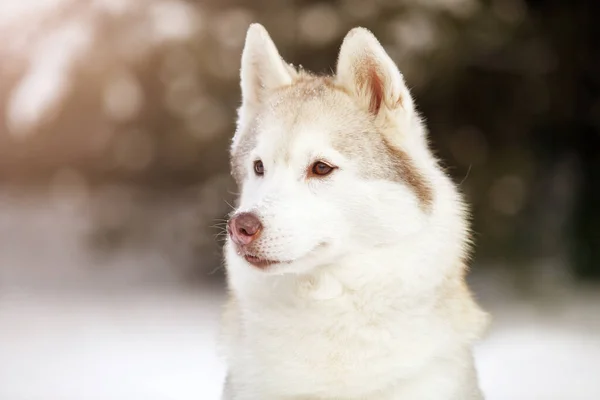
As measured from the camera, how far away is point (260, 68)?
1.71 meters

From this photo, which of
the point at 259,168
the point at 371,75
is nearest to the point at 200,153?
the point at 259,168

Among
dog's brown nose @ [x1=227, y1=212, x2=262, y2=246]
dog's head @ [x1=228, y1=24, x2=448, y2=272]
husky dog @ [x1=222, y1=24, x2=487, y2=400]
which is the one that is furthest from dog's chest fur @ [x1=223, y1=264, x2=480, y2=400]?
dog's brown nose @ [x1=227, y1=212, x2=262, y2=246]

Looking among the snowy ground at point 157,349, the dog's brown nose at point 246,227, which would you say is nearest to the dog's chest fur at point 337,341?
the dog's brown nose at point 246,227

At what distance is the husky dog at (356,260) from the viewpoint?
1.49 metres

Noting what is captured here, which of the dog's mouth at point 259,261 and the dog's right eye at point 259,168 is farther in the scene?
the dog's right eye at point 259,168

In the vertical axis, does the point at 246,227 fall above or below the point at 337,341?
above

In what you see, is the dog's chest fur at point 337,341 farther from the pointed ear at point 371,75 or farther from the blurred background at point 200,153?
the blurred background at point 200,153

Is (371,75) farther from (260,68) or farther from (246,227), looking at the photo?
(246,227)

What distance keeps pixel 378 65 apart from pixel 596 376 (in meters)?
1.72

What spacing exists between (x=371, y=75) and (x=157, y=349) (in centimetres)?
160

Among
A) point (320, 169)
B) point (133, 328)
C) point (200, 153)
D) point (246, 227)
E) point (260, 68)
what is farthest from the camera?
point (200, 153)

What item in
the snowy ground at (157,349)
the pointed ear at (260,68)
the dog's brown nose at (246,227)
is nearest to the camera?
the dog's brown nose at (246,227)

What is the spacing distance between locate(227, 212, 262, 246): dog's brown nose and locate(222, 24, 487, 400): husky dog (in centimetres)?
7

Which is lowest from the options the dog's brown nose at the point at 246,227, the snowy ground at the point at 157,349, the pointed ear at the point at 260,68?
the snowy ground at the point at 157,349
